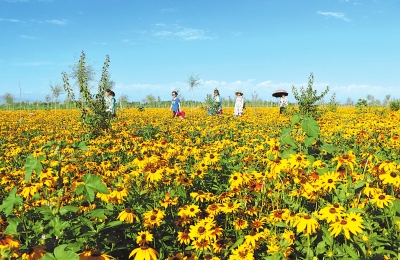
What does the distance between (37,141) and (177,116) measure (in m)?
8.03

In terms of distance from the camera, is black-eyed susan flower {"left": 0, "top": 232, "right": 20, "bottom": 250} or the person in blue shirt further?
the person in blue shirt

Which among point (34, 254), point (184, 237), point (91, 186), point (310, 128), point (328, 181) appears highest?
point (310, 128)

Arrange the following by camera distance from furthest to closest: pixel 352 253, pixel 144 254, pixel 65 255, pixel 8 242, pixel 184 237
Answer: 1. pixel 184 237
2. pixel 352 253
3. pixel 144 254
4. pixel 8 242
5. pixel 65 255

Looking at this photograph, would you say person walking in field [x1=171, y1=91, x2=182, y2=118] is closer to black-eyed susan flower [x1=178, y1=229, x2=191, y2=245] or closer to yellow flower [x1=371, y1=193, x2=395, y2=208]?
black-eyed susan flower [x1=178, y1=229, x2=191, y2=245]

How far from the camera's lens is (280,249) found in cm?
228

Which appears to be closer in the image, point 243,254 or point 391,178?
point 243,254

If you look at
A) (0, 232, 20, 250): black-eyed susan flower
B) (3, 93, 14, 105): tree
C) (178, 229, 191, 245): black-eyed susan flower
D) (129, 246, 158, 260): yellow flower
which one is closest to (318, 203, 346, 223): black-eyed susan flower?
(178, 229, 191, 245): black-eyed susan flower

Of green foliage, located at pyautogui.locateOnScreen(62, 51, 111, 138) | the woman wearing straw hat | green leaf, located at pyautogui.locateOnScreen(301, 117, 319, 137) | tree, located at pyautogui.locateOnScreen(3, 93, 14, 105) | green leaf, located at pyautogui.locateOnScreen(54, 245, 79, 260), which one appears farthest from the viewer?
tree, located at pyautogui.locateOnScreen(3, 93, 14, 105)

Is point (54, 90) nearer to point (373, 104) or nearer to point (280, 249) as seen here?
point (373, 104)

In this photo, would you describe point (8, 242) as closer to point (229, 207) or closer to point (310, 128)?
point (229, 207)

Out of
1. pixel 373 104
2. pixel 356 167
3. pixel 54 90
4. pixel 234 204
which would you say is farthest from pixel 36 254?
pixel 54 90

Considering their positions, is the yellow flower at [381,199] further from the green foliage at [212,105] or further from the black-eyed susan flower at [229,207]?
the green foliage at [212,105]

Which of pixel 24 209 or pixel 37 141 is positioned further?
pixel 37 141

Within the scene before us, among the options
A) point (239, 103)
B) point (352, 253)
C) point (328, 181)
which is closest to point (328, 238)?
point (352, 253)
